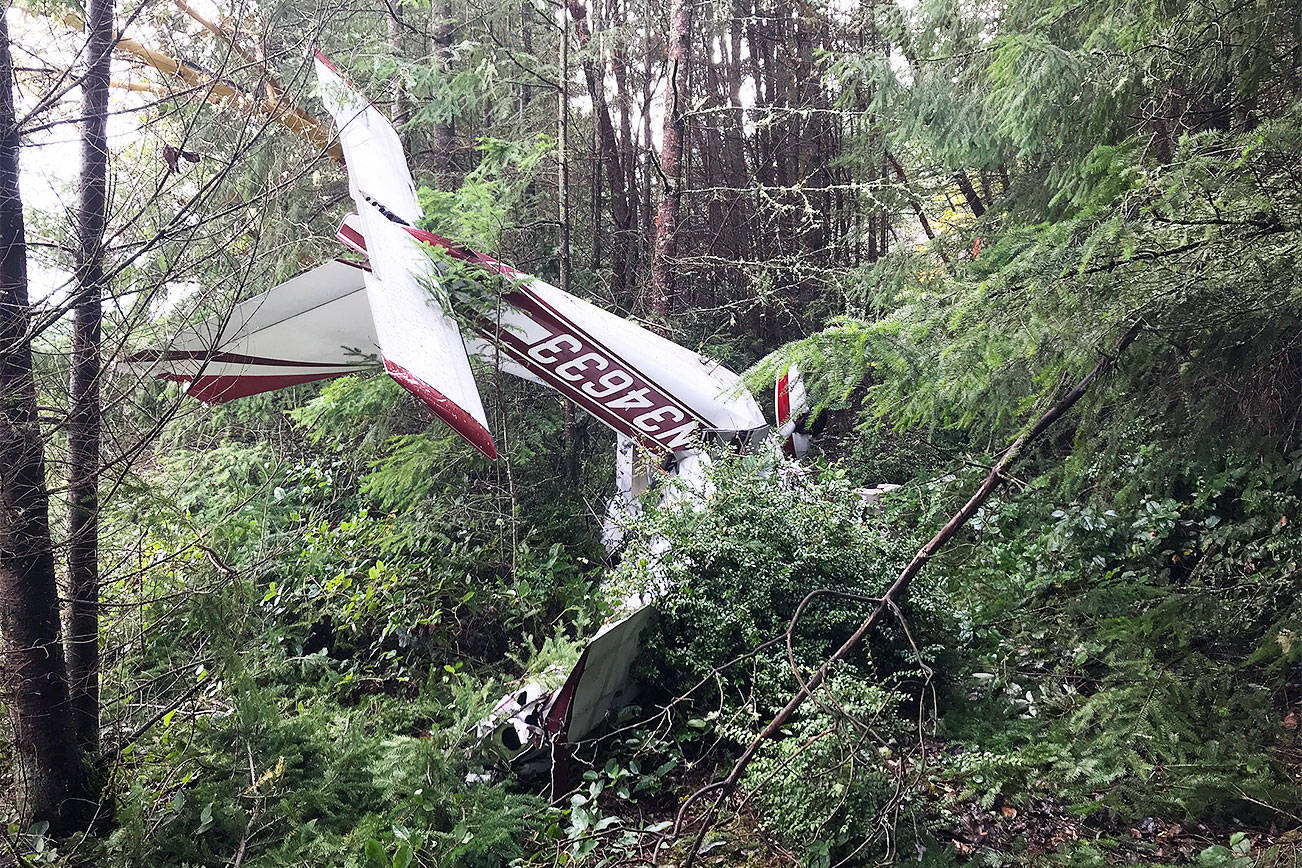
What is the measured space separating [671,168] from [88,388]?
17.7ft

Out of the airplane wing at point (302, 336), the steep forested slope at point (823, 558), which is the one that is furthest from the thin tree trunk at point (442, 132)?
the airplane wing at point (302, 336)

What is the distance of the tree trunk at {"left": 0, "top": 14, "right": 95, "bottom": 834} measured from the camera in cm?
285

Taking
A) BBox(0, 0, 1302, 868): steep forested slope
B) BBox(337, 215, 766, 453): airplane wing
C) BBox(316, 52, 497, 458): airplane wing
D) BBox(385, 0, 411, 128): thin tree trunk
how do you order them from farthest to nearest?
BBox(385, 0, 411, 128): thin tree trunk < BBox(337, 215, 766, 453): airplane wing < BBox(316, 52, 497, 458): airplane wing < BBox(0, 0, 1302, 868): steep forested slope

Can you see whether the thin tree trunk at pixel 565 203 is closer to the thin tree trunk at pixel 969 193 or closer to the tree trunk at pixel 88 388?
the tree trunk at pixel 88 388

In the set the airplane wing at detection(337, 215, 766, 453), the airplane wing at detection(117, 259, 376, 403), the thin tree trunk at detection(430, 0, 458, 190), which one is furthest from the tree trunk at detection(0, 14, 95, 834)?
the thin tree trunk at detection(430, 0, 458, 190)

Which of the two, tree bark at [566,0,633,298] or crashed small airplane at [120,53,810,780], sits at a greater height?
tree bark at [566,0,633,298]

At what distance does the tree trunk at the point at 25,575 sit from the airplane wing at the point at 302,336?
195 centimetres

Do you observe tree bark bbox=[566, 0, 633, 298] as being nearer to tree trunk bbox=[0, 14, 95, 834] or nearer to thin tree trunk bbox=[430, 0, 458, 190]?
thin tree trunk bbox=[430, 0, 458, 190]

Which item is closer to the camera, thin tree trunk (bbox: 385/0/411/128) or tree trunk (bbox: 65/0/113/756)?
tree trunk (bbox: 65/0/113/756)

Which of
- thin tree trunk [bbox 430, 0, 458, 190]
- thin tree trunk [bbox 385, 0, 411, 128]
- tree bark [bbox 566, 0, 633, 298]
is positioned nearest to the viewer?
tree bark [bbox 566, 0, 633, 298]

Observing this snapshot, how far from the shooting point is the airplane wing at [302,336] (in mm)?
5121

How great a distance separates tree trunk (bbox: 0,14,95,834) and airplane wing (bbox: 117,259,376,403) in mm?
1953

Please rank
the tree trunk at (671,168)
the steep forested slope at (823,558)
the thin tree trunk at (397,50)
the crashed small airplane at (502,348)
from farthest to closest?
the thin tree trunk at (397,50), the tree trunk at (671,168), the crashed small airplane at (502,348), the steep forested slope at (823,558)

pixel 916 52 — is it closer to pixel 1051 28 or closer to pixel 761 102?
pixel 1051 28
